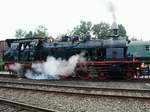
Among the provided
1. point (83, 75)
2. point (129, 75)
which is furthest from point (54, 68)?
point (129, 75)

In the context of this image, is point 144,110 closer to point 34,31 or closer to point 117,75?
point 117,75

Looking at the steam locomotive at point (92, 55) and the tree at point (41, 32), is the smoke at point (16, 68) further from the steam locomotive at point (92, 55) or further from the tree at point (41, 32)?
the tree at point (41, 32)

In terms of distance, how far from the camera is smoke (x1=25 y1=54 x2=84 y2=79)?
64.7 feet

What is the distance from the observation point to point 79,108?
9.97 metres

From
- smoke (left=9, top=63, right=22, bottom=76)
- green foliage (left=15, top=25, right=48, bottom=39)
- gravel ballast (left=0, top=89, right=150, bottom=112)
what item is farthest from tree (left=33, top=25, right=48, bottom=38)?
gravel ballast (left=0, top=89, right=150, bottom=112)

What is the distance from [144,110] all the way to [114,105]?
1.18m

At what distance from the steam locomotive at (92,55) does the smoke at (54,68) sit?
0.30 meters

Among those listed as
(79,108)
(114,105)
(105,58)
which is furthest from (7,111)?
(105,58)

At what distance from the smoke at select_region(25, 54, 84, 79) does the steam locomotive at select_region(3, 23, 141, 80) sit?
0.30m

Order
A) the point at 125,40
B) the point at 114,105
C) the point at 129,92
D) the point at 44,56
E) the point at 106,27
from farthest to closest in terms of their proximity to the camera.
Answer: the point at 106,27 → the point at 44,56 → the point at 125,40 → the point at 129,92 → the point at 114,105

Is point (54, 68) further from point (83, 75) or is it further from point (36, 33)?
point (36, 33)

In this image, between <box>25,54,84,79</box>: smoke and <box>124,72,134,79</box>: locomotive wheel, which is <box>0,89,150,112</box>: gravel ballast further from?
<box>25,54,84,79</box>: smoke

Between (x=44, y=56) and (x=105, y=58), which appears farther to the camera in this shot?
(x=44, y=56)

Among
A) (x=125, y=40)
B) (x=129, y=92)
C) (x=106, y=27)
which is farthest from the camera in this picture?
(x=106, y=27)
